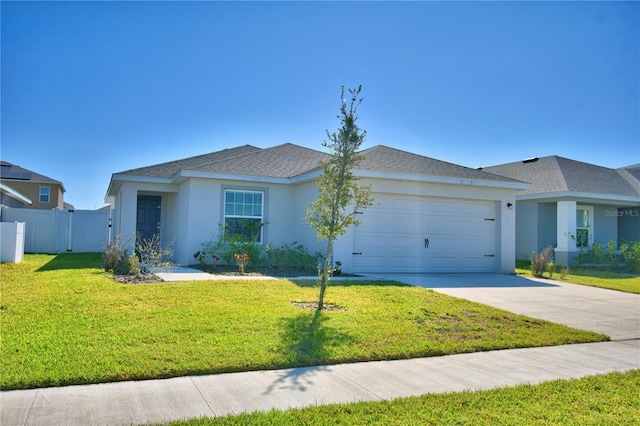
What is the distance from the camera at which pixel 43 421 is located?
11.9ft

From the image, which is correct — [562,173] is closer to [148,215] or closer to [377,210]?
[377,210]

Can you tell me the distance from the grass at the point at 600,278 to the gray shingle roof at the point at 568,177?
3.39m

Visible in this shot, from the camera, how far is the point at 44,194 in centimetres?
3631

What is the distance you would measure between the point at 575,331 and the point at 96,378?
681 centimetres

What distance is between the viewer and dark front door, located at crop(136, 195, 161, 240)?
17875 millimetres

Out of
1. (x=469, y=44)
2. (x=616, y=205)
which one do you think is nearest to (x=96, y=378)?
(x=469, y=44)

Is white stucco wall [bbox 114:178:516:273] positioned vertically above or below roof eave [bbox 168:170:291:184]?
below

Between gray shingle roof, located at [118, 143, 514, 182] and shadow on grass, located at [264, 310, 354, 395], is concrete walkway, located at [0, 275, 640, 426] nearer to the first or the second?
shadow on grass, located at [264, 310, 354, 395]

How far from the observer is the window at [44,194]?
119 feet

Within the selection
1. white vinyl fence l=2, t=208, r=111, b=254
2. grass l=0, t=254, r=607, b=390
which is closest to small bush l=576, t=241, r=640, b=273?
grass l=0, t=254, r=607, b=390

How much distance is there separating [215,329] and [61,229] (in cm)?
1680

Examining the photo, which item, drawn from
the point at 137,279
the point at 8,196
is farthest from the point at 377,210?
the point at 8,196

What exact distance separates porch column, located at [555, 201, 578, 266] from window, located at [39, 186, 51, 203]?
3528cm

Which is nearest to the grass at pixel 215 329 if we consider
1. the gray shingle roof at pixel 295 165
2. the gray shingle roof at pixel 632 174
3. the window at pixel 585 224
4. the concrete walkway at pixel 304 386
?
the concrete walkway at pixel 304 386
